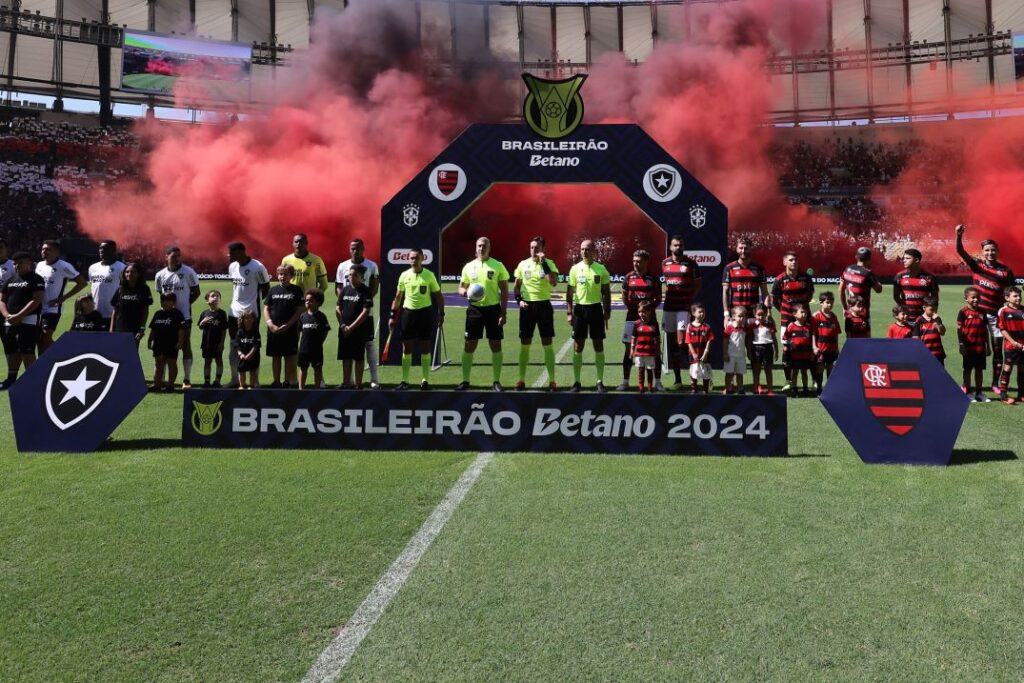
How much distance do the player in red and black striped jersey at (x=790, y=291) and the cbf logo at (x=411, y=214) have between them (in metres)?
5.47

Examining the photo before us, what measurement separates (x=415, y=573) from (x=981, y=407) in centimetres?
772

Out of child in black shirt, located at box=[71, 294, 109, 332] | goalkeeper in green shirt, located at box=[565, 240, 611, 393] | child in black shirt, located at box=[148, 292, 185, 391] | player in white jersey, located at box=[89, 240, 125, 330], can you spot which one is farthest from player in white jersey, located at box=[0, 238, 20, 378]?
goalkeeper in green shirt, located at box=[565, 240, 611, 393]

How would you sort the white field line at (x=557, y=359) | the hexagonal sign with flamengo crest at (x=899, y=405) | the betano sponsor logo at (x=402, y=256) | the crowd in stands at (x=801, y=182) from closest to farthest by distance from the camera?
1. the hexagonal sign with flamengo crest at (x=899, y=405)
2. the white field line at (x=557, y=359)
3. the betano sponsor logo at (x=402, y=256)
4. the crowd in stands at (x=801, y=182)

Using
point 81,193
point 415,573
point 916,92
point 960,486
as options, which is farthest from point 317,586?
point 916,92

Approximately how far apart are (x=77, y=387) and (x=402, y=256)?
6.15 metres

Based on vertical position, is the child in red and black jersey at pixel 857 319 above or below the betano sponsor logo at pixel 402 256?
below

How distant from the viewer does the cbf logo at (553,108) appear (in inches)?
476

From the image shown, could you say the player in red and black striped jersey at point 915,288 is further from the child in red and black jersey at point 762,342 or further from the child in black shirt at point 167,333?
the child in black shirt at point 167,333

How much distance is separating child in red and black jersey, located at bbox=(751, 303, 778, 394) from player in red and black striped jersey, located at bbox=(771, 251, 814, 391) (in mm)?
233

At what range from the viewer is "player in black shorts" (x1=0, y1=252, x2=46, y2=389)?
9523 millimetres

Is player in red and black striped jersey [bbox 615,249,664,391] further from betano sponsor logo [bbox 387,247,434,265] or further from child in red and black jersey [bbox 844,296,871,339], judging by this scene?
betano sponsor logo [bbox 387,247,434,265]

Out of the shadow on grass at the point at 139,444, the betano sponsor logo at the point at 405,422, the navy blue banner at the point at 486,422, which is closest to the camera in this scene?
the navy blue banner at the point at 486,422

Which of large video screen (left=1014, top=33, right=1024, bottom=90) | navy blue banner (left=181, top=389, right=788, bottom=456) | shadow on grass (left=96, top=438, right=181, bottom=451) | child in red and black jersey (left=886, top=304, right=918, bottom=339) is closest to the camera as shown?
navy blue banner (left=181, top=389, right=788, bottom=456)

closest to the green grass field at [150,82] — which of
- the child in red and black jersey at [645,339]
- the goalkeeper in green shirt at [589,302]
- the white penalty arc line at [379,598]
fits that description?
the goalkeeper in green shirt at [589,302]
